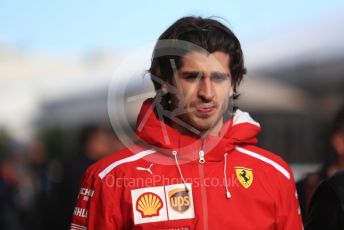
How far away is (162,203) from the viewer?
3055 millimetres

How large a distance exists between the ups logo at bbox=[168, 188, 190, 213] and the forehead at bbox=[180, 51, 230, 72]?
49 centimetres

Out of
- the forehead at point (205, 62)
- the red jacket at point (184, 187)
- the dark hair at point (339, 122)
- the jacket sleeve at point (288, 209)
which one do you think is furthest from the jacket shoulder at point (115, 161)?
the dark hair at point (339, 122)

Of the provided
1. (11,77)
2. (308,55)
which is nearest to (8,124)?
(11,77)

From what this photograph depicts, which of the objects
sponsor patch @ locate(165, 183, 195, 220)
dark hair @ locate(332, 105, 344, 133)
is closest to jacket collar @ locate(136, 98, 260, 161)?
sponsor patch @ locate(165, 183, 195, 220)

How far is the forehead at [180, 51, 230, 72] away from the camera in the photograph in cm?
309

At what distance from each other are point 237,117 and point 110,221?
2.38ft

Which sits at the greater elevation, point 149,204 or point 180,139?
point 180,139

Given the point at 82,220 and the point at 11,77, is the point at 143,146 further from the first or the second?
the point at 11,77

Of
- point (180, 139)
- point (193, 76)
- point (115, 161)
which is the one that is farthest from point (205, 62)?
point (115, 161)

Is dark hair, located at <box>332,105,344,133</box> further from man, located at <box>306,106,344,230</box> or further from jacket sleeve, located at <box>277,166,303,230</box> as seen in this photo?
jacket sleeve, located at <box>277,166,303,230</box>

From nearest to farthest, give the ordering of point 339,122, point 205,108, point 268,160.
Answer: point 205,108 → point 268,160 → point 339,122

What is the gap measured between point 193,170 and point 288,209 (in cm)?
41

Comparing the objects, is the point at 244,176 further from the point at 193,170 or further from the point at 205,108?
the point at 205,108

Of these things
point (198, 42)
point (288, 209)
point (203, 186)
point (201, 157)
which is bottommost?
point (288, 209)
